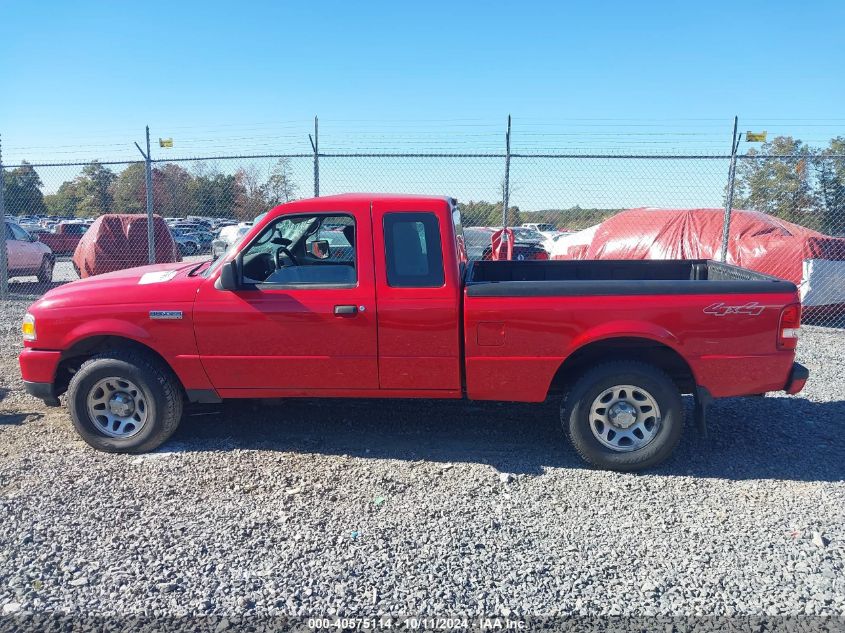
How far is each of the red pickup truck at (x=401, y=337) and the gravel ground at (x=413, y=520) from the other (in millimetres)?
423

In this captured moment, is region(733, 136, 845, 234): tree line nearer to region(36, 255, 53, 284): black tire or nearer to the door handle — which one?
the door handle

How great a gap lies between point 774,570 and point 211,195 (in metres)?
10.8

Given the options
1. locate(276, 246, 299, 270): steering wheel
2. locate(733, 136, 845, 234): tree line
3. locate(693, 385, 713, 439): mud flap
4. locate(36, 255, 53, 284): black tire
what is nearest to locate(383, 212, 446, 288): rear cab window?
locate(276, 246, 299, 270): steering wheel

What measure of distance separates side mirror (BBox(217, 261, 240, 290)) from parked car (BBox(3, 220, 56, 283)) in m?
10.8

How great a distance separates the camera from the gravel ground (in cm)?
319

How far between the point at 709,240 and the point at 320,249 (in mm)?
7693

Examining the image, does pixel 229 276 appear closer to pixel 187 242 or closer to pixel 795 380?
pixel 795 380

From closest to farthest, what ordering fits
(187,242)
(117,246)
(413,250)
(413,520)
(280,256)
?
(413,520)
(413,250)
(280,256)
(117,246)
(187,242)

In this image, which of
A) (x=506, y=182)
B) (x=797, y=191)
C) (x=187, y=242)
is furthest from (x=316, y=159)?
(x=187, y=242)

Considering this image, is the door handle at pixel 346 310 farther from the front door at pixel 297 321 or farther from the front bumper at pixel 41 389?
the front bumper at pixel 41 389

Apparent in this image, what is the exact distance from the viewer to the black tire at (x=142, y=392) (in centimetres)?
476

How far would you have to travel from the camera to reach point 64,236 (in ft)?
73.5

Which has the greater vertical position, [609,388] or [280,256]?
[280,256]

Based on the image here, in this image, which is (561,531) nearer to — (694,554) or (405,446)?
(694,554)
